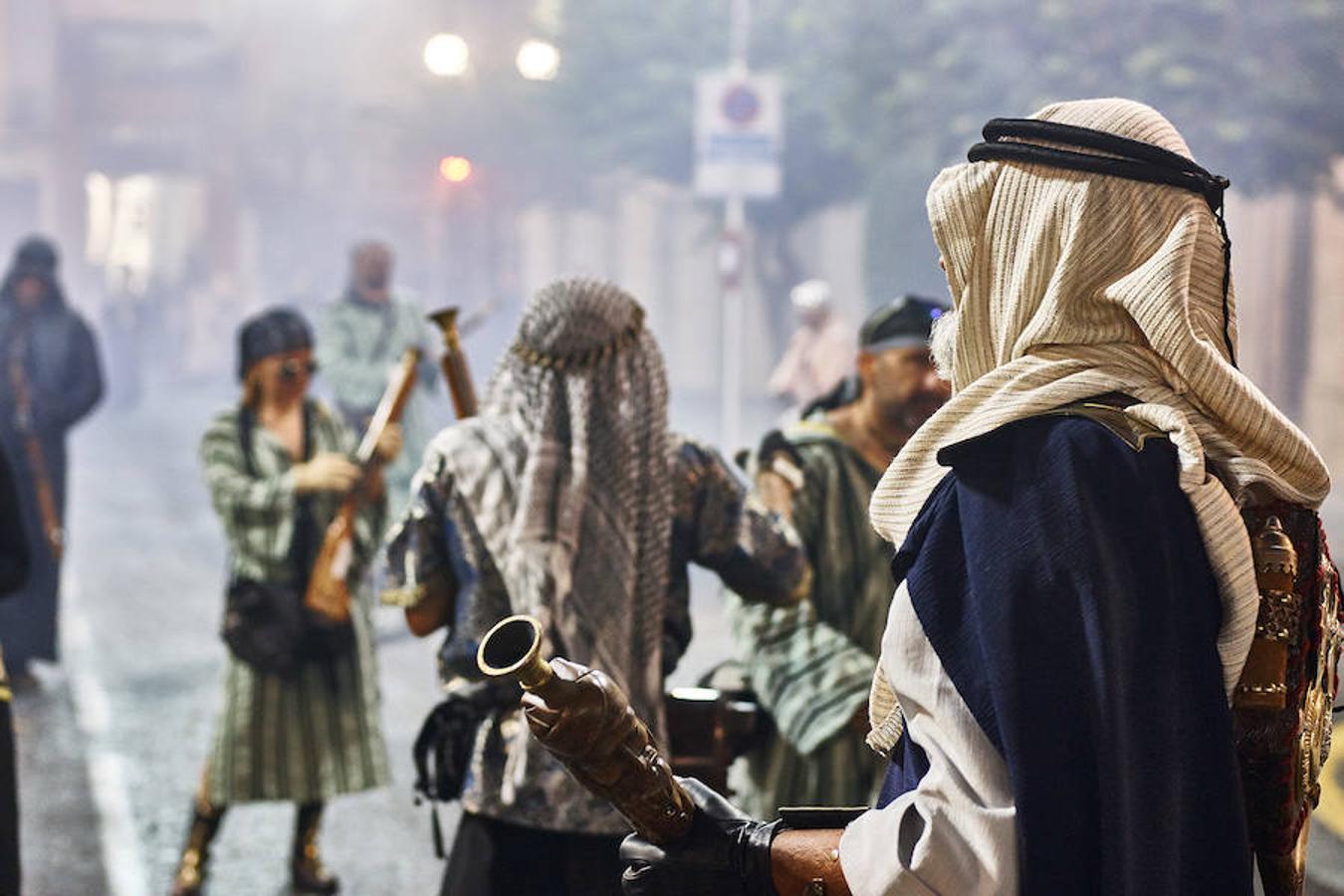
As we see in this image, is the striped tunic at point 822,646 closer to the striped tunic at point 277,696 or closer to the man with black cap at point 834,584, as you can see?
the man with black cap at point 834,584

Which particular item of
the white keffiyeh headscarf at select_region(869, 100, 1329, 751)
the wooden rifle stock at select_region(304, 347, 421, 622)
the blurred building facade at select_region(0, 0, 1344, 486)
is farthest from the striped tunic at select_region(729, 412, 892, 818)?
the blurred building facade at select_region(0, 0, 1344, 486)

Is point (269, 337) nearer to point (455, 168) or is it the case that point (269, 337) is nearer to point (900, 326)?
point (900, 326)

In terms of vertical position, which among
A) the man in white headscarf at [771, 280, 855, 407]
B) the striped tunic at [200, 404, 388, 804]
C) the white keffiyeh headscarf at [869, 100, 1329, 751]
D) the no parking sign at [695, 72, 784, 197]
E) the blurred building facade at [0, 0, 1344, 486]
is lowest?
the striped tunic at [200, 404, 388, 804]

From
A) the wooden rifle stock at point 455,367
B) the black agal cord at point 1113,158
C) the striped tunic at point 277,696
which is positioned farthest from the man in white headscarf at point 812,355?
the black agal cord at point 1113,158

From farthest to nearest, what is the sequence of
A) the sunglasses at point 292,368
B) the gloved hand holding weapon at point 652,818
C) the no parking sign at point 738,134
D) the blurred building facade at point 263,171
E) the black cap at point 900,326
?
1. the blurred building facade at point 263,171
2. the no parking sign at point 738,134
3. the sunglasses at point 292,368
4. the black cap at point 900,326
5. the gloved hand holding weapon at point 652,818

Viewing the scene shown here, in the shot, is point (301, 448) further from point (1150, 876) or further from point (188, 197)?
point (188, 197)

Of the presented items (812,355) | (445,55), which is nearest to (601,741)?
(812,355)

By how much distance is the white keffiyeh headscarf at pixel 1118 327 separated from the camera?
2242 mm

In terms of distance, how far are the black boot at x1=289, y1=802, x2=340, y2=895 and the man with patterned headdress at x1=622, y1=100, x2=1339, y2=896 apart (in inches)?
169

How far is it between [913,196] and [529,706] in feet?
82.7

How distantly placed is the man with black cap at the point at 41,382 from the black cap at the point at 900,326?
246 inches

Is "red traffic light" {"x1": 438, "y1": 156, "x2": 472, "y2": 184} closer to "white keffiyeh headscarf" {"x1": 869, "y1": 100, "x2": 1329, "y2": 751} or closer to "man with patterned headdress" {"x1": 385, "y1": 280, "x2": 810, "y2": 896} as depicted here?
"man with patterned headdress" {"x1": 385, "y1": 280, "x2": 810, "y2": 896}

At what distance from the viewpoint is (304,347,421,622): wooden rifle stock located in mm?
6344

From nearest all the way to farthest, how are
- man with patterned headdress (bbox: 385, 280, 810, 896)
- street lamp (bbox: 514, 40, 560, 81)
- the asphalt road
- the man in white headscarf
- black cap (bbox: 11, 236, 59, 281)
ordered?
man with patterned headdress (bbox: 385, 280, 810, 896) → the asphalt road → black cap (bbox: 11, 236, 59, 281) → the man in white headscarf → street lamp (bbox: 514, 40, 560, 81)
